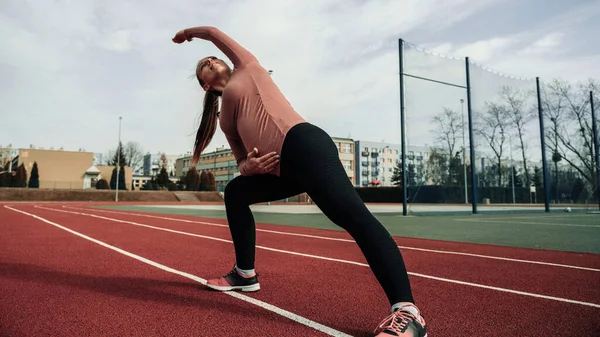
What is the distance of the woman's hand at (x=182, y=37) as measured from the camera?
2.47m

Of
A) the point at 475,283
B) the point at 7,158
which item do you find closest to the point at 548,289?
the point at 475,283

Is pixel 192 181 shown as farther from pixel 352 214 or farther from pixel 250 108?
pixel 352 214

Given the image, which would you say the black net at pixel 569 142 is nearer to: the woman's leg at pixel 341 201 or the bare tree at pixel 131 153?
the woman's leg at pixel 341 201

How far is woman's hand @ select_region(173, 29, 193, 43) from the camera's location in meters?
2.47

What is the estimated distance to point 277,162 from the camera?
1.97 metres

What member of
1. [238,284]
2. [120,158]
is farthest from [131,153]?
[238,284]

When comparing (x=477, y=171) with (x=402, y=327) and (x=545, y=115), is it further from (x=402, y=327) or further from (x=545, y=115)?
(x=402, y=327)

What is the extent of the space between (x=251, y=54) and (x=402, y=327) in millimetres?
1670

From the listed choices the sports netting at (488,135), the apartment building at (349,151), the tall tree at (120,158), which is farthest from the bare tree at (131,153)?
the sports netting at (488,135)

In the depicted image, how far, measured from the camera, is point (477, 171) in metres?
16.0

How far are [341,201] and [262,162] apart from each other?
1.54 ft

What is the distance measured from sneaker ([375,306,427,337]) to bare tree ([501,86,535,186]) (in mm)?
18309

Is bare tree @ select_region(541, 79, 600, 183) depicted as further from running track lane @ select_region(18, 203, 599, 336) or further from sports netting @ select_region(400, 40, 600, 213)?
running track lane @ select_region(18, 203, 599, 336)

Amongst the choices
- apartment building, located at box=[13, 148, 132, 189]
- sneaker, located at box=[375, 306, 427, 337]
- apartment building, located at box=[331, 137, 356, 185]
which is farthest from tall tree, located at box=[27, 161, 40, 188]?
sneaker, located at box=[375, 306, 427, 337]
